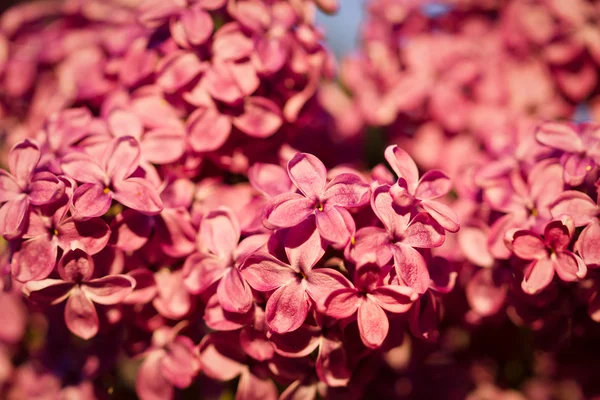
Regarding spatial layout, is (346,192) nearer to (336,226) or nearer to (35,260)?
(336,226)

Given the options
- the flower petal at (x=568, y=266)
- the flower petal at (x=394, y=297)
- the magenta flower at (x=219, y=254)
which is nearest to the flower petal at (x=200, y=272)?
the magenta flower at (x=219, y=254)

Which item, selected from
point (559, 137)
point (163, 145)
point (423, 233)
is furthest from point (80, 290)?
point (559, 137)

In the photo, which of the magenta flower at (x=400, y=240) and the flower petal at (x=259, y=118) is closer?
the magenta flower at (x=400, y=240)

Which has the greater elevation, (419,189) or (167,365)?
(419,189)

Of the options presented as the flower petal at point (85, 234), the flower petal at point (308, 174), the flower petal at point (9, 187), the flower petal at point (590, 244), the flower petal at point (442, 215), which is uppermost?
the flower petal at point (308, 174)

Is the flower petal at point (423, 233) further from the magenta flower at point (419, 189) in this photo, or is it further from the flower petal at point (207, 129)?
the flower petal at point (207, 129)

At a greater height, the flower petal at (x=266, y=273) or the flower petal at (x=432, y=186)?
the flower petal at (x=432, y=186)

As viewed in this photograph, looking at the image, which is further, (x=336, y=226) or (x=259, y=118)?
(x=259, y=118)
